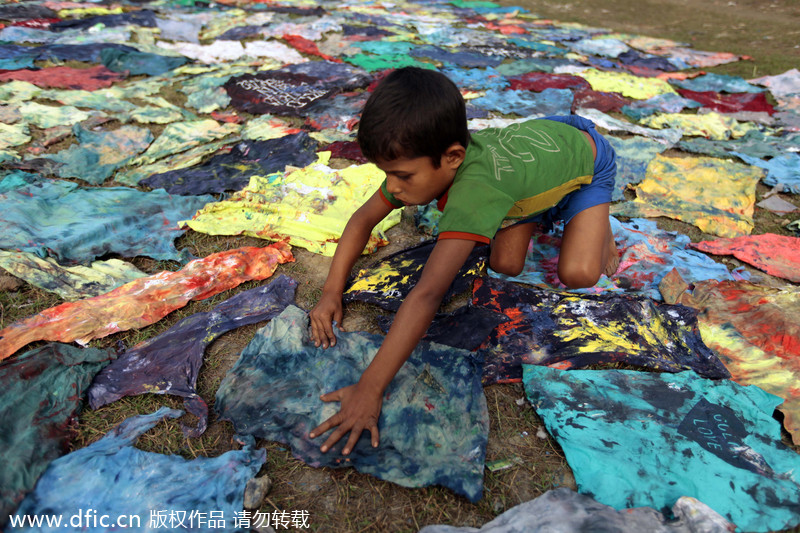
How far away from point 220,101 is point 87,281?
2.80m

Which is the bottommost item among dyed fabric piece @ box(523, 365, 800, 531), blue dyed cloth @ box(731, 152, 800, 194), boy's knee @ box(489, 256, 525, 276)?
dyed fabric piece @ box(523, 365, 800, 531)

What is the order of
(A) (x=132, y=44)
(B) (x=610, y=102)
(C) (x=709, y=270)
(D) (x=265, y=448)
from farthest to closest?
(A) (x=132, y=44), (B) (x=610, y=102), (C) (x=709, y=270), (D) (x=265, y=448)

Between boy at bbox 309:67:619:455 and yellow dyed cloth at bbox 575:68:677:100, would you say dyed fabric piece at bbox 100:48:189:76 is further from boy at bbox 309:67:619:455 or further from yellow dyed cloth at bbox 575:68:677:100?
yellow dyed cloth at bbox 575:68:677:100

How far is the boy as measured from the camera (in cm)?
159

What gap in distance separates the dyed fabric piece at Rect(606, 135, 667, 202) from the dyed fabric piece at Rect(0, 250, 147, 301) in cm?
327

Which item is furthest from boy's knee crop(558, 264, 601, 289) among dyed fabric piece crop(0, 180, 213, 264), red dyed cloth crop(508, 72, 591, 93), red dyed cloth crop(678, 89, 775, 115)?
red dyed cloth crop(678, 89, 775, 115)

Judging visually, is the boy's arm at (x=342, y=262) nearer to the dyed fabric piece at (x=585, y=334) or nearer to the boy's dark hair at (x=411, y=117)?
the boy's dark hair at (x=411, y=117)

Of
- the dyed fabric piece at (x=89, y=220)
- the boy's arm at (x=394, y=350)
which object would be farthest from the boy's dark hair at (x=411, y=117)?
the dyed fabric piece at (x=89, y=220)

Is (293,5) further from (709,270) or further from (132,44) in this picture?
(709,270)

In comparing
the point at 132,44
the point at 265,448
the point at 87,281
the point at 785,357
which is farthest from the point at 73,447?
the point at 132,44

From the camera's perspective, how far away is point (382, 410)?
1771mm

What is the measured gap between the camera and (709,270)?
269cm

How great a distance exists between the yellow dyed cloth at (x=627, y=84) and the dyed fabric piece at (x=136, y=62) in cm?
507

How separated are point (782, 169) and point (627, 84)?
7.36 ft
